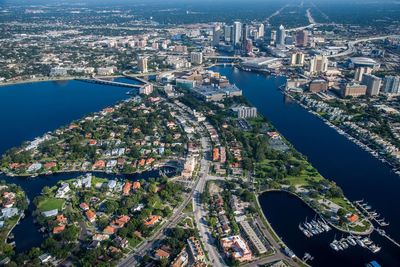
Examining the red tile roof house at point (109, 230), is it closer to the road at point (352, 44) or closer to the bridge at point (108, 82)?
the bridge at point (108, 82)

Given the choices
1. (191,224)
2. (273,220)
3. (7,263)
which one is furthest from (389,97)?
(7,263)

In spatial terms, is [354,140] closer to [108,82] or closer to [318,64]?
[318,64]

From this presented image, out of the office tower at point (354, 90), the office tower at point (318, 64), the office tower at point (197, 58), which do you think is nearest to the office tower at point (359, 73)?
the office tower at point (354, 90)

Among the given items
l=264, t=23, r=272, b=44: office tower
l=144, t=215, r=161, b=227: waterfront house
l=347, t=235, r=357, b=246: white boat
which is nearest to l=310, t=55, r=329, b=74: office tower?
l=264, t=23, r=272, b=44: office tower

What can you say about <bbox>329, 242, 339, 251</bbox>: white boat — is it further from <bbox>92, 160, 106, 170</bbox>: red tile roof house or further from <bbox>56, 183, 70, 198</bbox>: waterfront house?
<bbox>92, 160, 106, 170</bbox>: red tile roof house

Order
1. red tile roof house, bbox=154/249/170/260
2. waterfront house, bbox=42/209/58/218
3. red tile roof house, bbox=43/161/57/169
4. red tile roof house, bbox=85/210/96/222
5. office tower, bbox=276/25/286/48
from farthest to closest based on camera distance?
office tower, bbox=276/25/286/48, red tile roof house, bbox=43/161/57/169, waterfront house, bbox=42/209/58/218, red tile roof house, bbox=85/210/96/222, red tile roof house, bbox=154/249/170/260

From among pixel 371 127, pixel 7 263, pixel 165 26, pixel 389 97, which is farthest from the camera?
pixel 165 26

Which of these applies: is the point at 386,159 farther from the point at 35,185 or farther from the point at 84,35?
the point at 84,35
